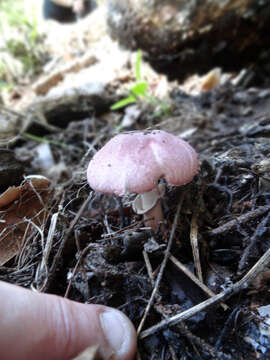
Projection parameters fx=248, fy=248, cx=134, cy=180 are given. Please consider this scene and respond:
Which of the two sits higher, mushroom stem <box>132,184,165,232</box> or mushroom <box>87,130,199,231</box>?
mushroom <box>87,130,199,231</box>

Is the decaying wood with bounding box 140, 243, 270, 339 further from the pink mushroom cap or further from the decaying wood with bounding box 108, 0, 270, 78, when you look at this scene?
the decaying wood with bounding box 108, 0, 270, 78

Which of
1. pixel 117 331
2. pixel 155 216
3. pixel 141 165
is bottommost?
pixel 117 331

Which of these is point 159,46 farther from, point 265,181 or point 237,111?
point 265,181

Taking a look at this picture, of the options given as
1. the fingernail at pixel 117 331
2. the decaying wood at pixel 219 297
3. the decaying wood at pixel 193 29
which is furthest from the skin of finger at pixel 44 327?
the decaying wood at pixel 193 29

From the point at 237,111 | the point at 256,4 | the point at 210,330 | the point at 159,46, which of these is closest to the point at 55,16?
the point at 159,46

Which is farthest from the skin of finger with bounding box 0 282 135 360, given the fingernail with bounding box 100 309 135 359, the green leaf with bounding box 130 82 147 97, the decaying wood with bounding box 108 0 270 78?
the decaying wood with bounding box 108 0 270 78

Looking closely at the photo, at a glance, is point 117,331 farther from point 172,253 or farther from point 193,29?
point 193,29

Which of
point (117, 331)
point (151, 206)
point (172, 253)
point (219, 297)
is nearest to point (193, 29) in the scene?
point (151, 206)
